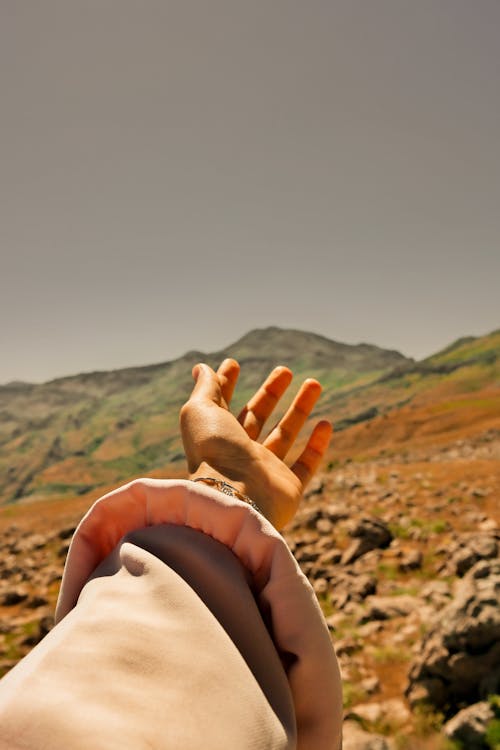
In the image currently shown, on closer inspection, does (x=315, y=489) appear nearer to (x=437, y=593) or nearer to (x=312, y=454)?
(x=437, y=593)

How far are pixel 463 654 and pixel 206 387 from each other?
12.9 feet

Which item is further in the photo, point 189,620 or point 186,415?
point 186,415

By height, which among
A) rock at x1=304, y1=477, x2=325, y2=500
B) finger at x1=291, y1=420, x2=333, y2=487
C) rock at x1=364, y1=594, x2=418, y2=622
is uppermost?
finger at x1=291, y1=420, x2=333, y2=487

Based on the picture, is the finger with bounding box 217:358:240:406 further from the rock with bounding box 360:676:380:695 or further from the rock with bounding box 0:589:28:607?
the rock with bounding box 0:589:28:607

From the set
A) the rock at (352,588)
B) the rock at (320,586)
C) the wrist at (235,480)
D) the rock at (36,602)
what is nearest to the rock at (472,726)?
the rock at (352,588)

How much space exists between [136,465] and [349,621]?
9291 centimetres

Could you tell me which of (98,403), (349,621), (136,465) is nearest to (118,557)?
(349,621)

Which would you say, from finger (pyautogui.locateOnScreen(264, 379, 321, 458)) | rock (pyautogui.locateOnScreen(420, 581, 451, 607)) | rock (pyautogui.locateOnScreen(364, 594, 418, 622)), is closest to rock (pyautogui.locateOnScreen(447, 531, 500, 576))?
rock (pyautogui.locateOnScreen(420, 581, 451, 607))

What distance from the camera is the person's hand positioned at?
2107 millimetres

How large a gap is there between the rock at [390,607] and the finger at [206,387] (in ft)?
17.4

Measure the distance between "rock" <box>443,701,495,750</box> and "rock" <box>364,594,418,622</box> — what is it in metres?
2.36

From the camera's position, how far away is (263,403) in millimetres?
2898

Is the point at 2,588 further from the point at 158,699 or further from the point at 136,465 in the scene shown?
the point at 136,465

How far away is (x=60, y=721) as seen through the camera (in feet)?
2.66
